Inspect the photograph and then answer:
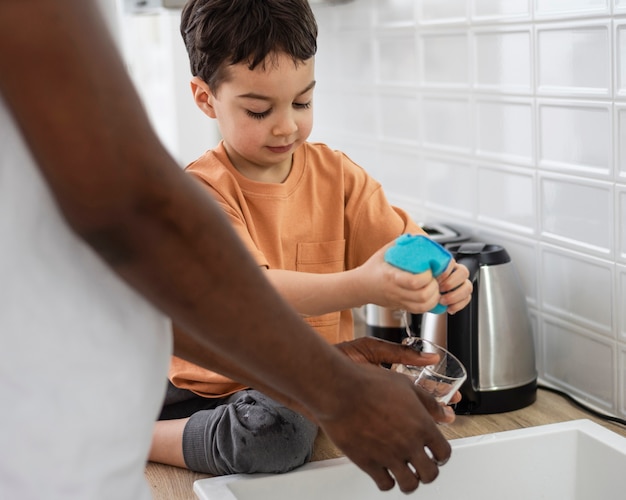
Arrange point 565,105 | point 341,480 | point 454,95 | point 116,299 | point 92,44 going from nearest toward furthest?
point 92,44
point 116,299
point 341,480
point 565,105
point 454,95

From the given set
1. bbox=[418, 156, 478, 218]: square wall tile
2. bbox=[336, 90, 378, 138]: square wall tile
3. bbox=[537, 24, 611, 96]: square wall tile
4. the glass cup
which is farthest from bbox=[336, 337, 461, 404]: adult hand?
bbox=[336, 90, 378, 138]: square wall tile

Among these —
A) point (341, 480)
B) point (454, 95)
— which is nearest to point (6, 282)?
point (341, 480)

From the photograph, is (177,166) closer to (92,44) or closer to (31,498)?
(92,44)

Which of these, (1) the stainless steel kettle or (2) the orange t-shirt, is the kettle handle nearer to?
(1) the stainless steel kettle

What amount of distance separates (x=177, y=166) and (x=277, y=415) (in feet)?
2.38

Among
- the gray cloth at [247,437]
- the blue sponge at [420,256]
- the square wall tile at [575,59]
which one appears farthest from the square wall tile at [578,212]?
the gray cloth at [247,437]

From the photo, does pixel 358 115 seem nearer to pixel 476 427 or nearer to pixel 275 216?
pixel 275 216

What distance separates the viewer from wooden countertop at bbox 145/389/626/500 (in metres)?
1.17

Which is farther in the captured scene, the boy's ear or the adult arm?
the boy's ear

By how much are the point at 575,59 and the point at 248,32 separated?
46 cm

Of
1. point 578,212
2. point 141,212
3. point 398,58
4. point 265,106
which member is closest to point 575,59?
point 578,212

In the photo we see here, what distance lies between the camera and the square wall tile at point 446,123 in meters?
1.58

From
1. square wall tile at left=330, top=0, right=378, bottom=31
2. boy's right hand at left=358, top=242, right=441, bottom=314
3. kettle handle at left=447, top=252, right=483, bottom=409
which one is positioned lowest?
kettle handle at left=447, top=252, right=483, bottom=409

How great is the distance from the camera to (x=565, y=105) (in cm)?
132
